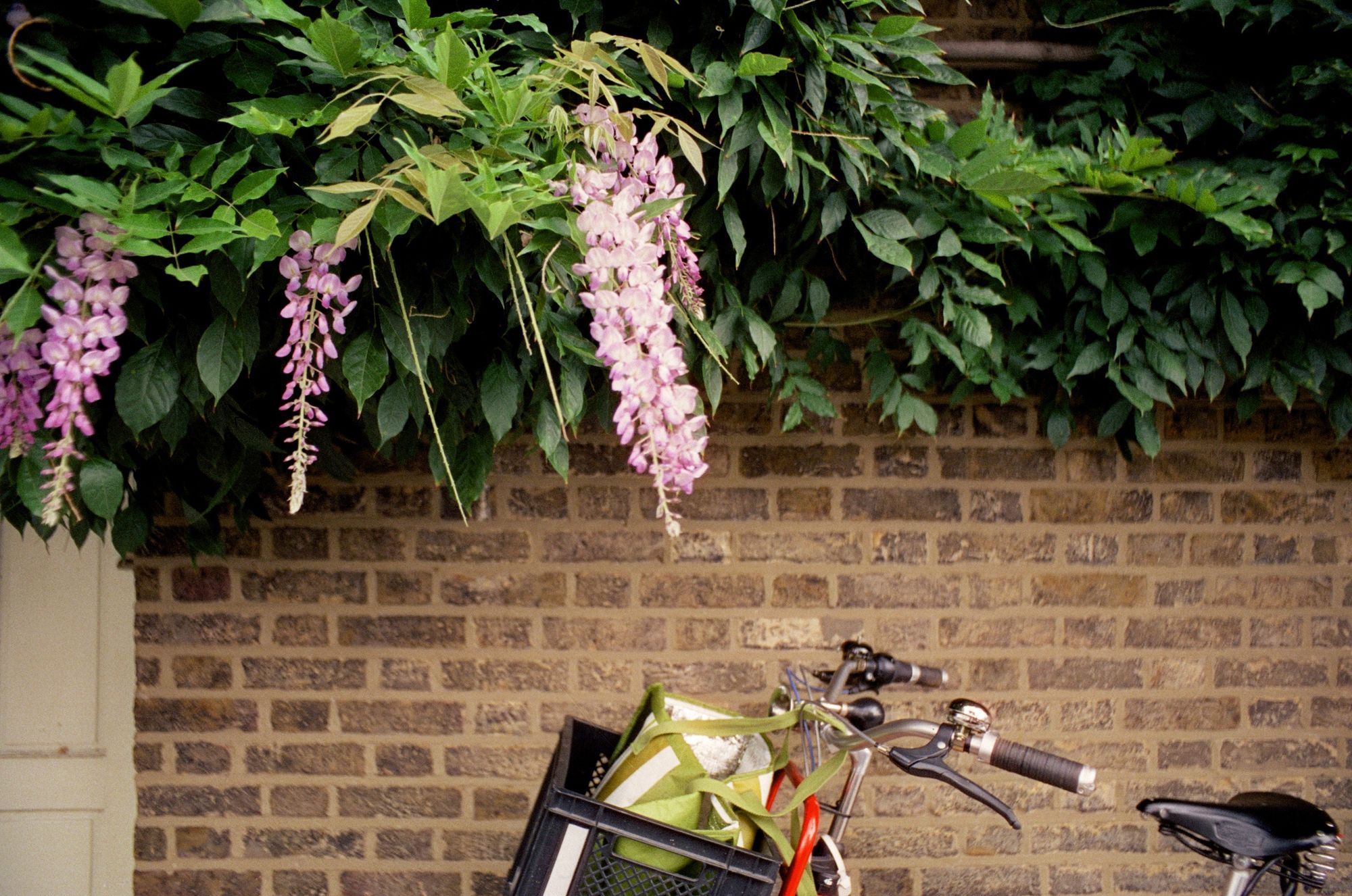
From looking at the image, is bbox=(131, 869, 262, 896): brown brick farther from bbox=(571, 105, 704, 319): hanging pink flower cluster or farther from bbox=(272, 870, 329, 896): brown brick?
bbox=(571, 105, 704, 319): hanging pink flower cluster

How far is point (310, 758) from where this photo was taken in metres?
1.84

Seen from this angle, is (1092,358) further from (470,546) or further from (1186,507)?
(470,546)

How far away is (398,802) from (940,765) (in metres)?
1.15

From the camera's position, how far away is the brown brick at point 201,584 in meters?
1.84

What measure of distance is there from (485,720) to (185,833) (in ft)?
2.20

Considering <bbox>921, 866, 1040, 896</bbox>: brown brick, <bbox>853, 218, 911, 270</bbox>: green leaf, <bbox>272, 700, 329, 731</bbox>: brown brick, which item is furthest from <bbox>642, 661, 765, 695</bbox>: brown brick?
<bbox>853, 218, 911, 270</bbox>: green leaf

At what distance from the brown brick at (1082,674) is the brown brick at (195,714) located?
1.73m

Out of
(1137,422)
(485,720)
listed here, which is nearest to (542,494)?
(485,720)

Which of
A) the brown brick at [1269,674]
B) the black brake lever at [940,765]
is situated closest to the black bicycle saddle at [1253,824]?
the black brake lever at [940,765]

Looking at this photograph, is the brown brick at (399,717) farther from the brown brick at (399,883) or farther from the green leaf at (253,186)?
the green leaf at (253,186)

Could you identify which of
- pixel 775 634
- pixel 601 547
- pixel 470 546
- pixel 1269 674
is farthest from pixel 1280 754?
pixel 470 546

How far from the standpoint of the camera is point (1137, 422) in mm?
1865

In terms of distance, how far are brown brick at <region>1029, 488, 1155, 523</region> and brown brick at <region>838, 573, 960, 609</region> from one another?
0.85 ft

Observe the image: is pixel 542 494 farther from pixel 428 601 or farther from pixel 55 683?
pixel 55 683
